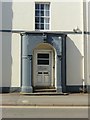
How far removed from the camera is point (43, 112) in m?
13.4

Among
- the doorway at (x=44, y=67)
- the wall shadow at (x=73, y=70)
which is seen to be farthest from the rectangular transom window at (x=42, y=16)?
the wall shadow at (x=73, y=70)

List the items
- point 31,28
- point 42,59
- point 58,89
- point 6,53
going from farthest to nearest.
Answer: point 42,59, point 31,28, point 6,53, point 58,89

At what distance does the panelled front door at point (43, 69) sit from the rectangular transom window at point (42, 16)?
5.72 ft

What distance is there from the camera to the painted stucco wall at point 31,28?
2184 centimetres

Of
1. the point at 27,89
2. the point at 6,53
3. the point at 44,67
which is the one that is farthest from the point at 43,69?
the point at 6,53

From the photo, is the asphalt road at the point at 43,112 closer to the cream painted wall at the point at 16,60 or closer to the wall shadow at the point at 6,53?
the cream painted wall at the point at 16,60

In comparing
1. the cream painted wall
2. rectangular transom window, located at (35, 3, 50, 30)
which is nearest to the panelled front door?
the cream painted wall

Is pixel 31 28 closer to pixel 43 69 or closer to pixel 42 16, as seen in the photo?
pixel 42 16

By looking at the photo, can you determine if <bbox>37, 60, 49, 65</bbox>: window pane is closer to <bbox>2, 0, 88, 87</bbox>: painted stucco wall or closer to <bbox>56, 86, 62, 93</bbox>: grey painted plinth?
<bbox>2, 0, 88, 87</bbox>: painted stucco wall

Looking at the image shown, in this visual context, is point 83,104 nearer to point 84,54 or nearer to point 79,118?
point 79,118

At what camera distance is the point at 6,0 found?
871 inches

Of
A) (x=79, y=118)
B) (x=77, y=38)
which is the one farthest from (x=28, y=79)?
(x=79, y=118)

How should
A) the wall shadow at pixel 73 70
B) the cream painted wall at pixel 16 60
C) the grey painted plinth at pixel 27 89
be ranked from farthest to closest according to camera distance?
the wall shadow at pixel 73 70
the cream painted wall at pixel 16 60
the grey painted plinth at pixel 27 89

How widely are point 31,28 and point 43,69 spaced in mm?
2847
